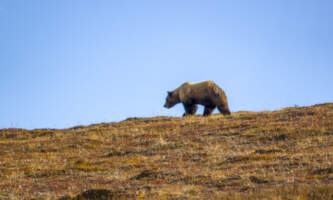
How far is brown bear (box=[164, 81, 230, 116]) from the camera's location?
31359 mm

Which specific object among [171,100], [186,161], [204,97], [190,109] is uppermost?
[171,100]

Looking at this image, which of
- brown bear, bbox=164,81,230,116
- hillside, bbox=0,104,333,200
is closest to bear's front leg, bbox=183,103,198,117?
brown bear, bbox=164,81,230,116

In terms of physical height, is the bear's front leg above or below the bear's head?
below

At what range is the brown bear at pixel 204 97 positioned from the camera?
31.4 metres

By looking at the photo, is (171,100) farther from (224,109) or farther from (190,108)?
(224,109)

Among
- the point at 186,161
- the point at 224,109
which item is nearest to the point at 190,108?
the point at 224,109

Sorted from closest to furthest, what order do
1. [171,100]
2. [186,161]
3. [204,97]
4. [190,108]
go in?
[186,161], [204,97], [190,108], [171,100]

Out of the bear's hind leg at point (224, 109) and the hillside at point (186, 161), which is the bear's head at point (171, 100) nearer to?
the bear's hind leg at point (224, 109)

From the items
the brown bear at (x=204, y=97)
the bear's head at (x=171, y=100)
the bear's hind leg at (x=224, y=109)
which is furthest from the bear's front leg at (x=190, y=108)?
the bear's head at (x=171, y=100)

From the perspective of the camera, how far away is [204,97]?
3189 centimetres

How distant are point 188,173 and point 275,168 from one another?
8.56 feet

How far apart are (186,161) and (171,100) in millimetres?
20037

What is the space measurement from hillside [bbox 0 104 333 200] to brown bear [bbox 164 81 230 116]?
225 centimetres

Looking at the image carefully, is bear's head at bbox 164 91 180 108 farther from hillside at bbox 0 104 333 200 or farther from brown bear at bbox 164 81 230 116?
hillside at bbox 0 104 333 200
